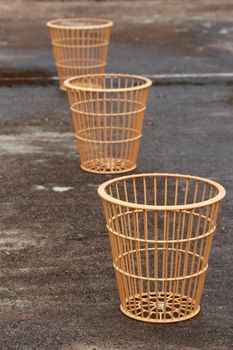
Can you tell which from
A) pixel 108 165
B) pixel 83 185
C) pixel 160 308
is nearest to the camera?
pixel 160 308

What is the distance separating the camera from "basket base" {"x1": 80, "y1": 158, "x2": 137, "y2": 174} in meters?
8.49

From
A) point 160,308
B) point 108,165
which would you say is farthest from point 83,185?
point 160,308

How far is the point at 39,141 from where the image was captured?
9586 mm

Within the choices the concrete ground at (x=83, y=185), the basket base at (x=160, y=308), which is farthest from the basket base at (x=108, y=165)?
the basket base at (x=160, y=308)

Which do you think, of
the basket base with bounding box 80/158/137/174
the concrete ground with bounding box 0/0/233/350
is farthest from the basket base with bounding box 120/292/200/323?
the basket base with bounding box 80/158/137/174

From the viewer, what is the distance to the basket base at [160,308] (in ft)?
17.1

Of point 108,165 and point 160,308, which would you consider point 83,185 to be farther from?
point 160,308

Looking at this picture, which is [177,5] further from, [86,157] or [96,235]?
[96,235]

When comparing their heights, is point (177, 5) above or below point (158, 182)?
below

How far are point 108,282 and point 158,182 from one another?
2.47m

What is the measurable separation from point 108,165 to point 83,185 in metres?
0.55

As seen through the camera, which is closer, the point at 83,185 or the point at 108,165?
the point at 83,185

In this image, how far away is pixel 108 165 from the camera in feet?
28.0

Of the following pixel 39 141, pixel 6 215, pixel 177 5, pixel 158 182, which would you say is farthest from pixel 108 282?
Answer: pixel 177 5
